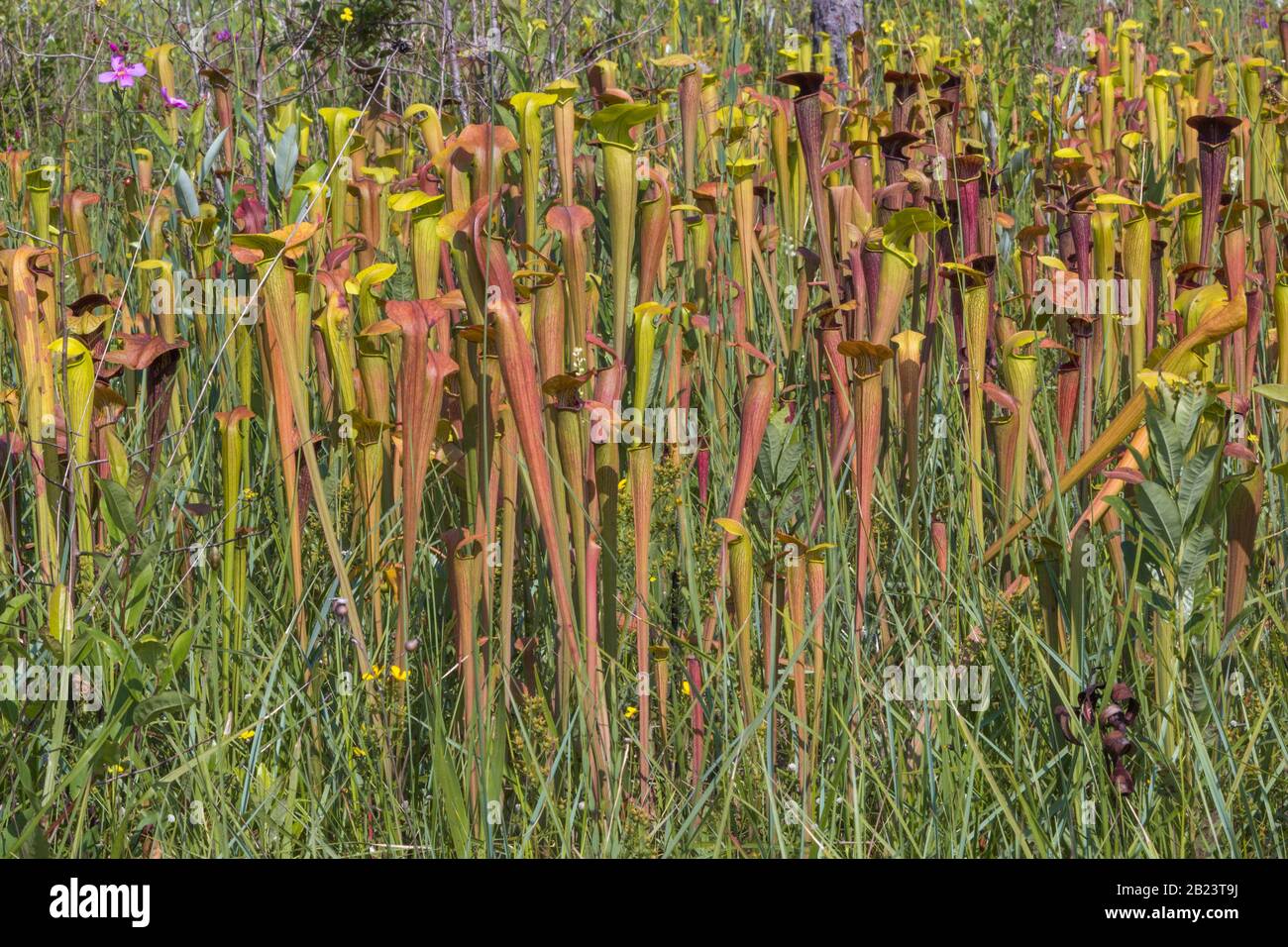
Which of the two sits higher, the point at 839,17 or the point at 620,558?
the point at 839,17

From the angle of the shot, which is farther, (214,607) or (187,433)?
(187,433)

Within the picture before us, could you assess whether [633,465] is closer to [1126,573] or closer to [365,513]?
[365,513]

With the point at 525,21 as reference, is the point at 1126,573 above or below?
below

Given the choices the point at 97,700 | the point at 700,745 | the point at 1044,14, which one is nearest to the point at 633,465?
the point at 700,745

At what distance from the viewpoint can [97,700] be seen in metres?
→ 1.26

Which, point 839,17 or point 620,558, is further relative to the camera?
point 839,17

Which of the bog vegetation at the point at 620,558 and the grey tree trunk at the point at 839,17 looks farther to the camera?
the grey tree trunk at the point at 839,17

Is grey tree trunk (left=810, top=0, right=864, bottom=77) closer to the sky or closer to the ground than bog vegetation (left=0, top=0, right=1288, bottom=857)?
closer to the sky

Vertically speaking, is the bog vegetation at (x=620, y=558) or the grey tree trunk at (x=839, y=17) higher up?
the grey tree trunk at (x=839, y=17)

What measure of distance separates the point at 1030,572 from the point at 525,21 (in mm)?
1940

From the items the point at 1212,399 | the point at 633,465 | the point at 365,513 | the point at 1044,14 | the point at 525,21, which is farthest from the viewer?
the point at 1044,14

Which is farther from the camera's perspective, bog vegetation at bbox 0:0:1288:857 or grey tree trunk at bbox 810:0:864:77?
grey tree trunk at bbox 810:0:864:77
